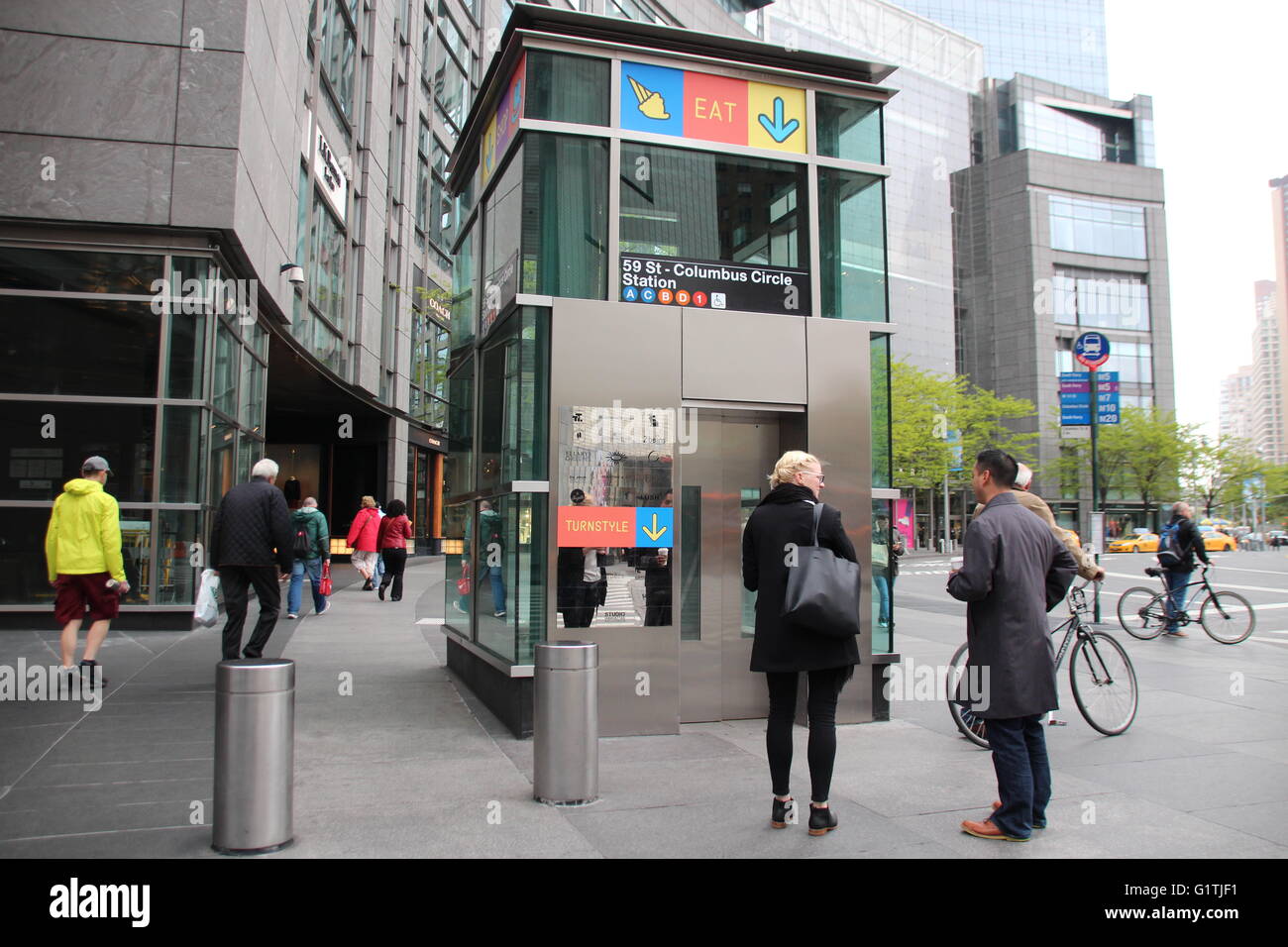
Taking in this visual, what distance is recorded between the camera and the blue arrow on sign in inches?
290

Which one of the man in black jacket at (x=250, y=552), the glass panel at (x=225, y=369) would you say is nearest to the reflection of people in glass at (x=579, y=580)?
the man in black jacket at (x=250, y=552)

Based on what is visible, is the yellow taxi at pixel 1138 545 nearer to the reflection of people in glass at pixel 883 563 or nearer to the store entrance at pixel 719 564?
the reflection of people in glass at pixel 883 563

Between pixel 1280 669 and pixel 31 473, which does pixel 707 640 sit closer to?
pixel 1280 669

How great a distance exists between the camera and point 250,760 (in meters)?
4.16

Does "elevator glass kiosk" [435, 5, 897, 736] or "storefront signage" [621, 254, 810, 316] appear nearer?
"elevator glass kiosk" [435, 5, 897, 736]

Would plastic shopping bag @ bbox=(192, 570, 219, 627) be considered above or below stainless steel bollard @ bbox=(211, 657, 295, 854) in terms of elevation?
above

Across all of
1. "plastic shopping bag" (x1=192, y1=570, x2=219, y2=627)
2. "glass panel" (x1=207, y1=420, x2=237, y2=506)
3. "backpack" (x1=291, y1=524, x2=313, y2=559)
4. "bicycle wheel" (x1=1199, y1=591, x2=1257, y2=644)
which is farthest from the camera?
"backpack" (x1=291, y1=524, x2=313, y2=559)

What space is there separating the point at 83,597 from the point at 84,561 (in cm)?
31

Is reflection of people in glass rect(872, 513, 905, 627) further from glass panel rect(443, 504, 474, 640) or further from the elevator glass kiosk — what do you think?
glass panel rect(443, 504, 474, 640)

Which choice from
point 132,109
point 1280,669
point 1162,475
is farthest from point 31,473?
point 1162,475

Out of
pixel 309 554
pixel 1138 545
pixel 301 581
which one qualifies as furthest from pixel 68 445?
pixel 1138 545

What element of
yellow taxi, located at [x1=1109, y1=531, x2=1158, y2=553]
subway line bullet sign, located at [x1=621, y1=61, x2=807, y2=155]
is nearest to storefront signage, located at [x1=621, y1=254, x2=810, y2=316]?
subway line bullet sign, located at [x1=621, y1=61, x2=807, y2=155]

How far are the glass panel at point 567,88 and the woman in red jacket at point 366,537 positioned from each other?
10313 millimetres
